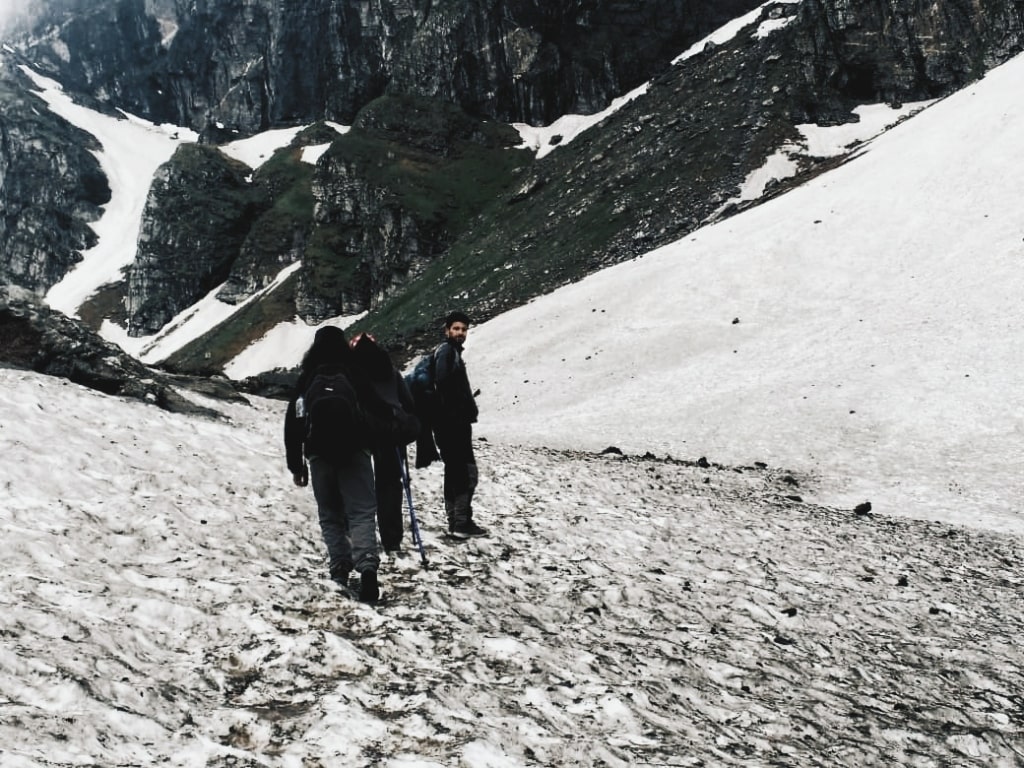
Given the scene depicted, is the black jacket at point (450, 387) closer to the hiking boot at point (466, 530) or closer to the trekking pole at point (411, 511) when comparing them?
the trekking pole at point (411, 511)

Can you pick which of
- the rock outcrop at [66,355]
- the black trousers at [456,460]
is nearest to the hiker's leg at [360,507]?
the black trousers at [456,460]

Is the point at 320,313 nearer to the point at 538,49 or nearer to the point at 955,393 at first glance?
the point at 538,49

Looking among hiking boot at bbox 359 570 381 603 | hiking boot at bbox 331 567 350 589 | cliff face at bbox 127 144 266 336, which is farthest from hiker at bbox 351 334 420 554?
cliff face at bbox 127 144 266 336

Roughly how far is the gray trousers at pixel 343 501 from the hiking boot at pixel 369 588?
0.44 m

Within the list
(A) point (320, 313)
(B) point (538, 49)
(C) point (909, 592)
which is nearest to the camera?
(C) point (909, 592)

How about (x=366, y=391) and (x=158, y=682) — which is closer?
(x=158, y=682)

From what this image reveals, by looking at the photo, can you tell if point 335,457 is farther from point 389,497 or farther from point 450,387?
point 450,387

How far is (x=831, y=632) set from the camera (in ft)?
29.5

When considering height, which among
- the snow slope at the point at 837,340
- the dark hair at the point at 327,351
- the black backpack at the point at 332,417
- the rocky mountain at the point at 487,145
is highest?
the rocky mountain at the point at 487,145

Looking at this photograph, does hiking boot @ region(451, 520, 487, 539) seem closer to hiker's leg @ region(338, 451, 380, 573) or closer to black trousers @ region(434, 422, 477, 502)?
black trousers @ region(434, 422, 477, 502)

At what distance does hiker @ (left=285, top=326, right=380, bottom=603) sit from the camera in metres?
8.66

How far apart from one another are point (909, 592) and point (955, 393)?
625 inches

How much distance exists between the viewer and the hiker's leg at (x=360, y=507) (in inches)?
336

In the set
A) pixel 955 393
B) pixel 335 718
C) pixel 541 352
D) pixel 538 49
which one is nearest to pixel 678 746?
pixel 335 718
